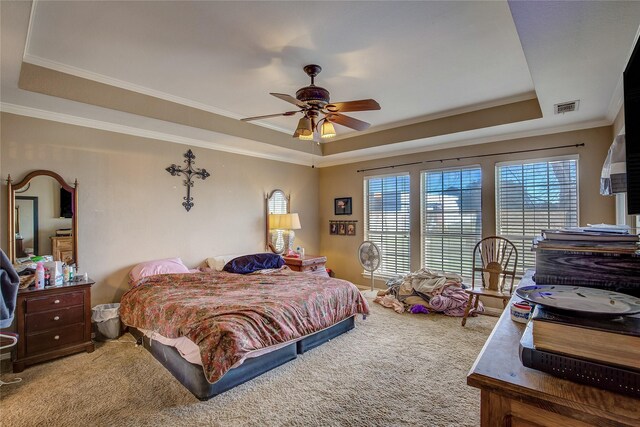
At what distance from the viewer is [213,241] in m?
4.52

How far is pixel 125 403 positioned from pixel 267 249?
3.09 metres

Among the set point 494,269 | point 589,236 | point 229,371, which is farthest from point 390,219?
point 589,236

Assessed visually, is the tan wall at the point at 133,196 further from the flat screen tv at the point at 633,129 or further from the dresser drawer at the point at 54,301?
the flat screen tv at the point at 633,129

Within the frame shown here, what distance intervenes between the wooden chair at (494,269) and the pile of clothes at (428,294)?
0.63 ft

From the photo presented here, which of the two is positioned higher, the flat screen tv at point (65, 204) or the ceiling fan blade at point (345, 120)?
the ceiling fan blade at point (345, 120)

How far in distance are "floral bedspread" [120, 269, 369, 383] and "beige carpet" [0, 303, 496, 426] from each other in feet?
0.99

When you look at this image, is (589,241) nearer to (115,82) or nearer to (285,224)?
(115,82)

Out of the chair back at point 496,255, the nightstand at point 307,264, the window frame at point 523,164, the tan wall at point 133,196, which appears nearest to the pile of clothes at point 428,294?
the chair back at point 496,255

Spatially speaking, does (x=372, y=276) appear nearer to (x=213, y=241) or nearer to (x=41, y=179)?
→ (x=213, y=241)

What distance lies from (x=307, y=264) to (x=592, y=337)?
4079mm

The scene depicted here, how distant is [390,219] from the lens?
531 cm

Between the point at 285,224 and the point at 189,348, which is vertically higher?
the point at 285,224

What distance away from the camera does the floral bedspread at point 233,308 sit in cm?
217

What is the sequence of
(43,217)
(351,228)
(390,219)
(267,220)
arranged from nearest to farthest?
(43,217) → (267,220) → (390,219) → (351,228)
